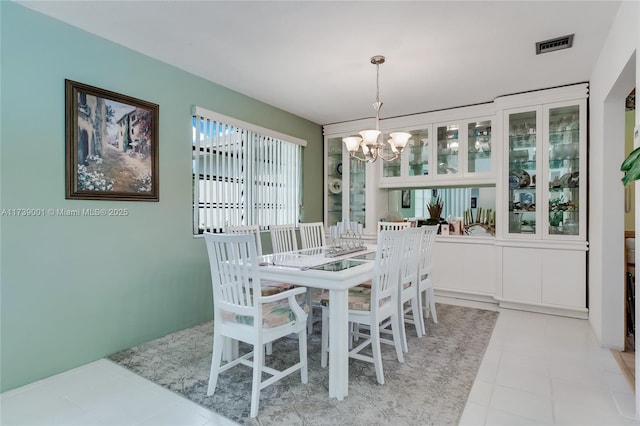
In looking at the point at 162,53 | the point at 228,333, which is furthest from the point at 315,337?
the point at 162,53

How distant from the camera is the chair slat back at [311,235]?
377cm

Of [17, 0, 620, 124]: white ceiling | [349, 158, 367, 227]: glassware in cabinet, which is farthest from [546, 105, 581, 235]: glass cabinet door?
[349, 158, 367, 227]: glassware in cabinet

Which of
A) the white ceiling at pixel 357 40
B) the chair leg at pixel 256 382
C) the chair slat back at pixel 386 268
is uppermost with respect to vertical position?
the white ceiling at pixel 357 40

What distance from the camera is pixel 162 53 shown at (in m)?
→ 2.88

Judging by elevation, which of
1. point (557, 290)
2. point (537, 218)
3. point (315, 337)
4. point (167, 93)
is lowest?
point (315, 337)

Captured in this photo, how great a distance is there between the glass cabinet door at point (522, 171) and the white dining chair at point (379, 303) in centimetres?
217

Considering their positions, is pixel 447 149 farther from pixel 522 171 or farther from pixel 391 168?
pixel 522 171

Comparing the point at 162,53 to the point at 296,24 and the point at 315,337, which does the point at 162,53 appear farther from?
the point at 315,337

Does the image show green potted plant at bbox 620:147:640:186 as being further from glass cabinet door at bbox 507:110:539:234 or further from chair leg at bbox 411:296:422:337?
glass cabinet door at bbox 507:110:539:234

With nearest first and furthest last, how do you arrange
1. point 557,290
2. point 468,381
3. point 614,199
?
point 468,381 → point 614,199 → point 557,290

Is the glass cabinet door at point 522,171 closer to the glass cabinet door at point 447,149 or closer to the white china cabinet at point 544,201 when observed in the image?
the white china cabinet at point 544,201

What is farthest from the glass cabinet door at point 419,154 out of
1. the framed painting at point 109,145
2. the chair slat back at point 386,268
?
the framed painting at point 109,145

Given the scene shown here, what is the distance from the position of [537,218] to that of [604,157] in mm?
1135

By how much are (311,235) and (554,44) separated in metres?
2.80
